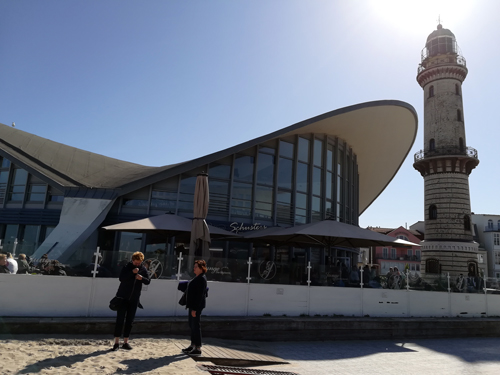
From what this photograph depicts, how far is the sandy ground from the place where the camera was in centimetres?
518

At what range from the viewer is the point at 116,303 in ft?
→ 20.2

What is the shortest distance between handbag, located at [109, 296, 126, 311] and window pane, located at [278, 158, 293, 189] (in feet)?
43.1

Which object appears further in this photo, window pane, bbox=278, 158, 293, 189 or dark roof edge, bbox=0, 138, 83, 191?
window pane, bbox=278, 158, 293, 189

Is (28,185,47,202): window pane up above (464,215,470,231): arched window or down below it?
below

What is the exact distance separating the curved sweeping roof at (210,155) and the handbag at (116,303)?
10.2 m

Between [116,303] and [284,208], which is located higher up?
[284,208]

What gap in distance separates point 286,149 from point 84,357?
14901 mm

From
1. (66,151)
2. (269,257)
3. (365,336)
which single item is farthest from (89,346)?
(66,151)

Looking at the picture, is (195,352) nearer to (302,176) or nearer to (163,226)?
(163,226)

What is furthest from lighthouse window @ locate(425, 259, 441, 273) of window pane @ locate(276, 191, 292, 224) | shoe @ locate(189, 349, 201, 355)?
shoe @ locate(189, 349, 201, 355)

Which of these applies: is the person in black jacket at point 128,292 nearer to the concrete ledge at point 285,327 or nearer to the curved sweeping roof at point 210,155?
the concrete ledge at point 285,327

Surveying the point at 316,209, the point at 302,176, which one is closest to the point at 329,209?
the point at 316,209

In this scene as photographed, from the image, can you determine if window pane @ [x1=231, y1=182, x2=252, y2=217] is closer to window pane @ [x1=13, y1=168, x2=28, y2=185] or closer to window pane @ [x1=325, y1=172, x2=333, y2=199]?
window pane @ [x1=325, y1=172, x2=333, y2=199]

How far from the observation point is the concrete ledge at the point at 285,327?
7391mm
